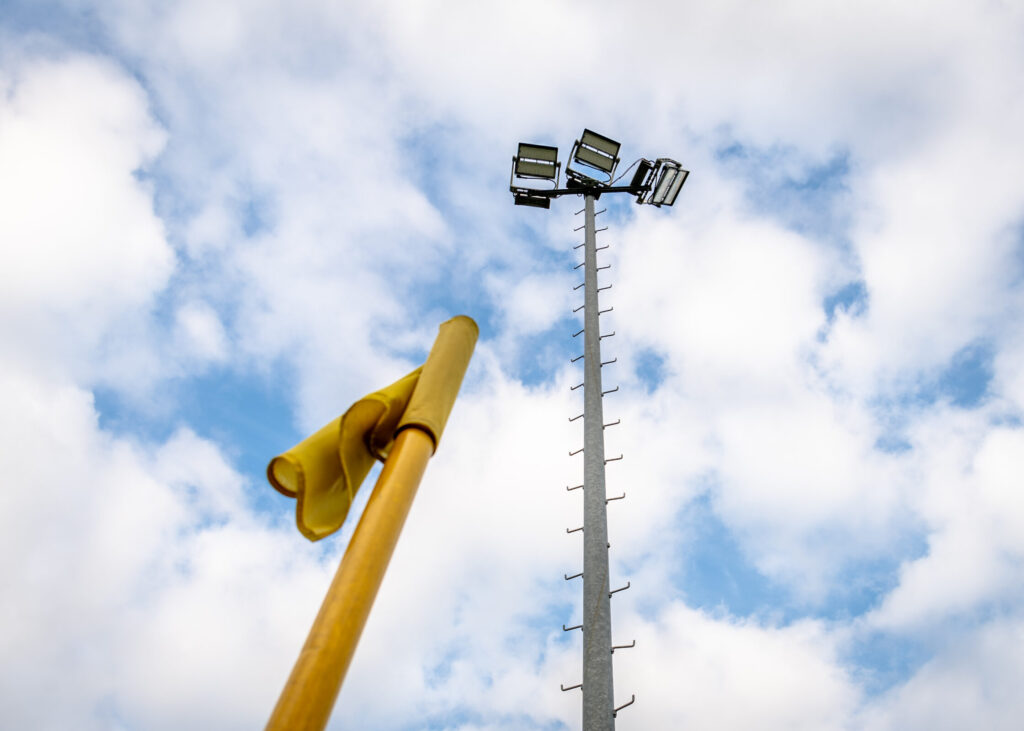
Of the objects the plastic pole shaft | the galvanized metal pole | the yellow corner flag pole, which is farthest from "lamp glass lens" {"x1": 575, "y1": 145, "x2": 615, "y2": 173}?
the plastic pole shaft

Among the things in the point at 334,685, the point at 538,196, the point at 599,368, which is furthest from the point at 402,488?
the point at 538,196

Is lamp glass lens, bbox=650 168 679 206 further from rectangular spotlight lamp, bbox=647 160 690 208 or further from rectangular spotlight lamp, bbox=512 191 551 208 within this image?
rectangular spotlight lamp, bbox=512 191 551 208

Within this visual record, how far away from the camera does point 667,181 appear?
47.7 ft

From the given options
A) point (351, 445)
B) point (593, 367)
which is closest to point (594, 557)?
point (593, 367)

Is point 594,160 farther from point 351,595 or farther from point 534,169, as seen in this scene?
point 351,595

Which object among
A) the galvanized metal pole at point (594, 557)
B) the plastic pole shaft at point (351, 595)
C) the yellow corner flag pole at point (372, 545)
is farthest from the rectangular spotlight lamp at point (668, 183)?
the plastic pole shaft at point (351, 595)

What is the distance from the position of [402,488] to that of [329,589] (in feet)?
1.78

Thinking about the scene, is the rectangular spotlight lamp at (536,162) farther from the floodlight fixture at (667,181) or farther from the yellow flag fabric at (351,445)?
the yellow flag fabric at (351,445)

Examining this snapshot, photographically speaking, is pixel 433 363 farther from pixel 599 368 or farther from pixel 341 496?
pixel 599 368

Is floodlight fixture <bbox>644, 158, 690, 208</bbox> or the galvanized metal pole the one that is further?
floodlight fixture <bbox>644, 158, 690, 208</bbox>

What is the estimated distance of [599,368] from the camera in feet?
34.5

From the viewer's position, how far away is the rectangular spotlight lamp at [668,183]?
1447 centimetres

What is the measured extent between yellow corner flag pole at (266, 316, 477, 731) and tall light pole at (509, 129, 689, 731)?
491 centimetres

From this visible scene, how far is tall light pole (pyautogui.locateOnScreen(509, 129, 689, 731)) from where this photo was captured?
7438mm
